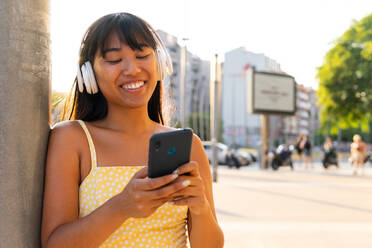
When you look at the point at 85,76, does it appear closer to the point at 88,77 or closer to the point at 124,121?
the point at 88,77

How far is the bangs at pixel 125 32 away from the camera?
1.76 metres

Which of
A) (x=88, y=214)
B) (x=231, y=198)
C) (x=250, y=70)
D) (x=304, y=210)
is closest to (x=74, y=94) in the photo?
(x=88, y=214)

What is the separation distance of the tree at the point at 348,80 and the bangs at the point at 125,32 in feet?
80.5

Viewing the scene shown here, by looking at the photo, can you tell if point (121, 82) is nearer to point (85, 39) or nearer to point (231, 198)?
point (85, 39)

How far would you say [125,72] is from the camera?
1.74m

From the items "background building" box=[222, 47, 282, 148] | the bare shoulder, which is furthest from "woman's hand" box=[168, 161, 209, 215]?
"background building" box=[222, 47, 282, 148]

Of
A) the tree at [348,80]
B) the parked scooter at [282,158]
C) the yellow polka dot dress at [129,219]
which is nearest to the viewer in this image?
the yellow polka dot dress at [129,219]

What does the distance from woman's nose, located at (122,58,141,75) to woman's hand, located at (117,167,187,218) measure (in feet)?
1.33

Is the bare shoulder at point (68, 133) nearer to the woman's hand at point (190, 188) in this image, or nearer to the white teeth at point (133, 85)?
the white teeth at point (133, 85)

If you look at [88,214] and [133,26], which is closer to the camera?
[88,214]

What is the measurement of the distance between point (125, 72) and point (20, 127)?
382 millimetres

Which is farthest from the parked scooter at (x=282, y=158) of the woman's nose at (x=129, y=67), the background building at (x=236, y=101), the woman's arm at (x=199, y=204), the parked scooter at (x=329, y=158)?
the background building at (x=236, y=101)

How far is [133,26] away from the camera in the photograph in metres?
1.79

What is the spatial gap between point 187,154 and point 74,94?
0.68m
